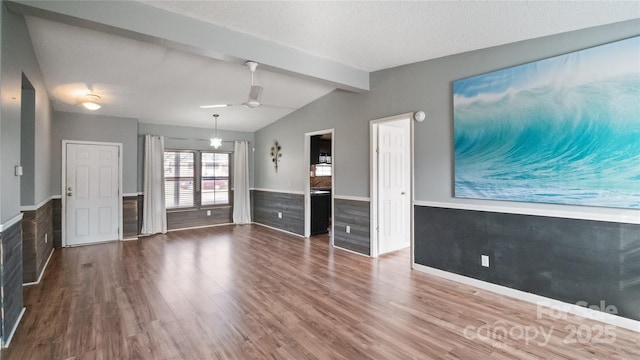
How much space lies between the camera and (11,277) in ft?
7.88

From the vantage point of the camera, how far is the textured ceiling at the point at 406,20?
257cm

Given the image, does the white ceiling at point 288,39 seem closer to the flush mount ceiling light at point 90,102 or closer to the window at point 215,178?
the flush mount ceiling light at point 90,102

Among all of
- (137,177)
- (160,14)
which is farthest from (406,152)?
(137,177)

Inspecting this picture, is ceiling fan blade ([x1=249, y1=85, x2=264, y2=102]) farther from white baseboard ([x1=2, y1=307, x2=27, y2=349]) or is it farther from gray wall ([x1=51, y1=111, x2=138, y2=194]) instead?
gray wall ([x1=51, y1=111, x2=138, y2=194])

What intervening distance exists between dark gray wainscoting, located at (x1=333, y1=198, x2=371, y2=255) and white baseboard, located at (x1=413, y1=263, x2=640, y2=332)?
1.24 m

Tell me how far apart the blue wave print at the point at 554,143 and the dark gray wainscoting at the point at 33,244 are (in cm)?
523

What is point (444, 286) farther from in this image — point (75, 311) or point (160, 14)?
point (160, 14)

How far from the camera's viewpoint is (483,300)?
3078 millimetres

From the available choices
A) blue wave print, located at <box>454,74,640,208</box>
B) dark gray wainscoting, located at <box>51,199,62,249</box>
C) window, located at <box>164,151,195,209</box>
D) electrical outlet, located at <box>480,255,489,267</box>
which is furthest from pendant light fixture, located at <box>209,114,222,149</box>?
electrical outlet, located at <box>480,255,489,267</box>

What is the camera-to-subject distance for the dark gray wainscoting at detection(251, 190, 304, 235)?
6.27 m

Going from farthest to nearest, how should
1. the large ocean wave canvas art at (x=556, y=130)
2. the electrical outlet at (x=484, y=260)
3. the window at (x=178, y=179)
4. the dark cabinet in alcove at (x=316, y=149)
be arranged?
the window at (x=178, y=179) < the dark cabinet in alcove at (x=316, y=149) < the electrical outlet at (x=484, y=260) < the large ocean wave canvas art at (x=556, y=130)

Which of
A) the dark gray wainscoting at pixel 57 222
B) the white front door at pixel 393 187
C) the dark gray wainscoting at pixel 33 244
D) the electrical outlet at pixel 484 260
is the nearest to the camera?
the electrical outlet at pixel 484 260

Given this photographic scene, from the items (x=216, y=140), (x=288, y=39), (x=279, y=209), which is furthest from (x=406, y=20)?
(x=279, y=209)

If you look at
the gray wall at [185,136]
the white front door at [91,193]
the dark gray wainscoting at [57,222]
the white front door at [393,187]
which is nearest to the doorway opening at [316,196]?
the white front door at [393,187]
